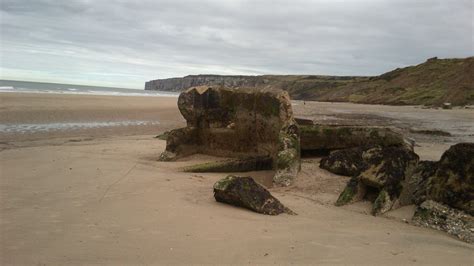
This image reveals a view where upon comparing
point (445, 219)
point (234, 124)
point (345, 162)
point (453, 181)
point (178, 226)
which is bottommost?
point (178, 226)

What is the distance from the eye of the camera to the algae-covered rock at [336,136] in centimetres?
888

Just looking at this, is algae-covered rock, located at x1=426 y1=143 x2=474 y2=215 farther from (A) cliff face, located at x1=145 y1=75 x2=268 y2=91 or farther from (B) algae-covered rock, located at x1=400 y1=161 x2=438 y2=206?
(A) cliff face, located at x1=145 y1=75 x2=268 y2=91

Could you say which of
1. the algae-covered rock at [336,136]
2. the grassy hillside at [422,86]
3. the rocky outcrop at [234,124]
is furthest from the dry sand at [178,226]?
the grassy hillside at [422,86]

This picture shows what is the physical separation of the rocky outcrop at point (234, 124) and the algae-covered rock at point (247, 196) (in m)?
2.39

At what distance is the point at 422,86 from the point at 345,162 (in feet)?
205

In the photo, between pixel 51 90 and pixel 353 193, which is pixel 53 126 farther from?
pixel 51 90

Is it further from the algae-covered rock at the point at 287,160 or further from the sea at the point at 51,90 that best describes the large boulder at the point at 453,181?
the sea at the point at 51,90

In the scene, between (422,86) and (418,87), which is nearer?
(422,86)

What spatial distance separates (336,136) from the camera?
9.06m

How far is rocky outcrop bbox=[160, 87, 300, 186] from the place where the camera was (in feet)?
28.1

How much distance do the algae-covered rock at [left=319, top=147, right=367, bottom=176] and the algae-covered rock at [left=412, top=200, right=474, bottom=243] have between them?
2.43 meters

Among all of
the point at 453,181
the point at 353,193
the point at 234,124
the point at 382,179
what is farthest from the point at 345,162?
the point at 234,124

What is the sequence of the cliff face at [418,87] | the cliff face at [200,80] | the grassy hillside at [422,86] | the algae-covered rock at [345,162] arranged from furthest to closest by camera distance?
the cliff face at [200,80] → the cliff face at [418,87] → the grassy hillside at [422,86] → the algae-covered rock at [345,162]

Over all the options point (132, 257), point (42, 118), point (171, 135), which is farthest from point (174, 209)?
point (42, 118)
